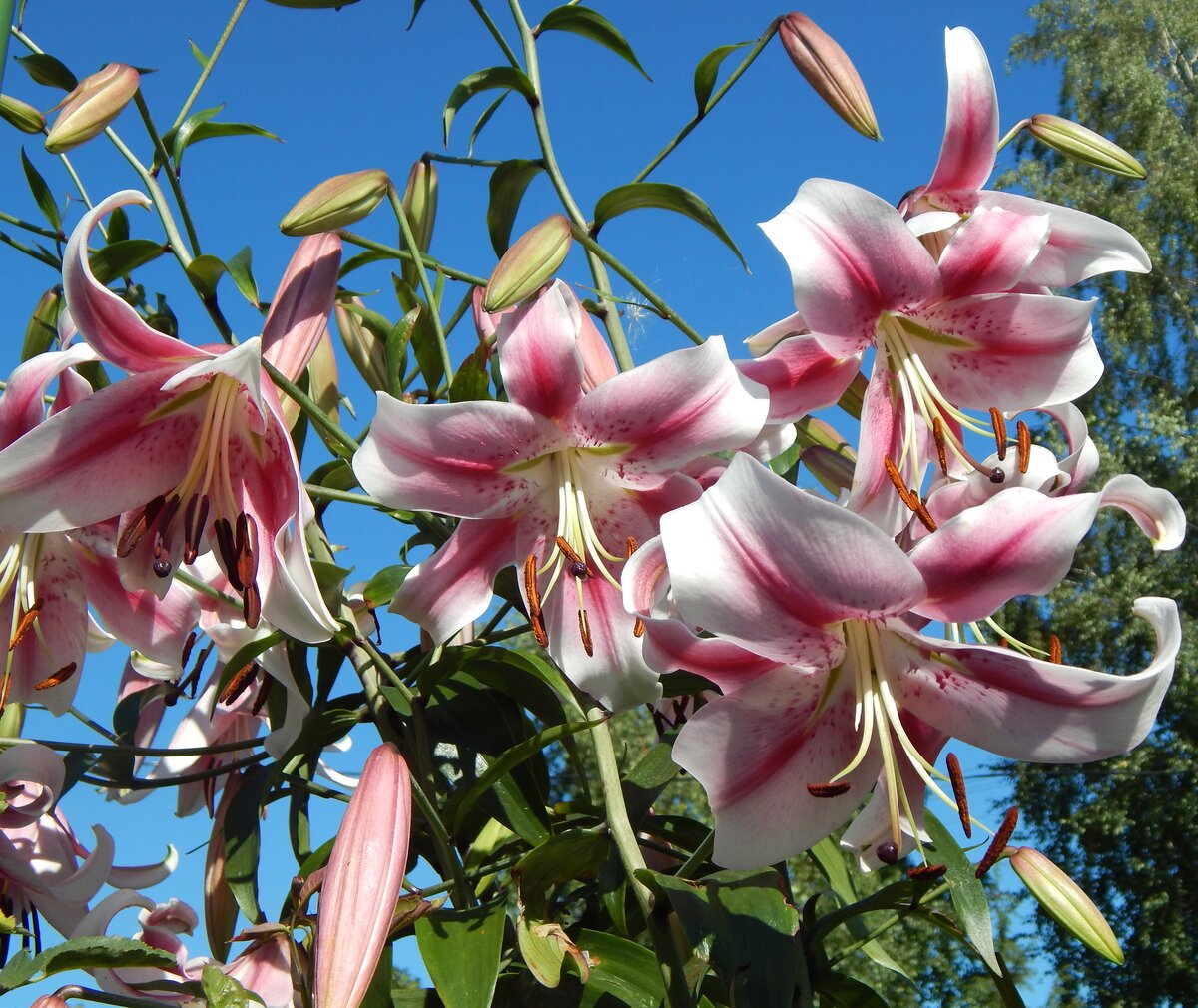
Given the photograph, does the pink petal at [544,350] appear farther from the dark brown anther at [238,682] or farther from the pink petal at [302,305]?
the dark brown anther at [238,682]

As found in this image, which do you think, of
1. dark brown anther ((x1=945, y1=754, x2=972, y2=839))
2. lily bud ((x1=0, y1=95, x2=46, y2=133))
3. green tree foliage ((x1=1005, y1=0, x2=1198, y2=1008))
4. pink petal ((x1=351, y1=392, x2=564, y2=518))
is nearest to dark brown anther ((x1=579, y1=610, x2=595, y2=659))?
pink petal ((x1=351, y1=392, x2=564, y2=518))

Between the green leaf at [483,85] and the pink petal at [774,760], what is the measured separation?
1.82ft

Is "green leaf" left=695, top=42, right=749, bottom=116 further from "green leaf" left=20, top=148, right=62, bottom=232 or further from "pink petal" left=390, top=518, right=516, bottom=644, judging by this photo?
"green leaf" left=20, top=148, right=62, bottom=232

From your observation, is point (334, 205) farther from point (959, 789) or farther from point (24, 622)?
point (959, 789)

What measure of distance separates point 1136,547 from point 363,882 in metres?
9.38

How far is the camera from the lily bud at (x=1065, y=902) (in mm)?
738

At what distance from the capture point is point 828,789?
0.70 m

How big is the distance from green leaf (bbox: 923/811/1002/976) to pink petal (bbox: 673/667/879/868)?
90 mm

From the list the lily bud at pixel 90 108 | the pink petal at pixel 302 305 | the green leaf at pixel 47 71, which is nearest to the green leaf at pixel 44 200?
the green leaf at pixel 47 71

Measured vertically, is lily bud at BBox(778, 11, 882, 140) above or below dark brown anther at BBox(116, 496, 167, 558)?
above

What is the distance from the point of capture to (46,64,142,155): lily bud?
2.93ft

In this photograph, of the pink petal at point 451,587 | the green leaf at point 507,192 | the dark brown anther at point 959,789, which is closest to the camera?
the dark brown anther at point 959,789

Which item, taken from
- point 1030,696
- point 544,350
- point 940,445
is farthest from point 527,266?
point 1030,696

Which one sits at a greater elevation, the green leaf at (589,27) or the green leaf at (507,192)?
the green leaf at (589,27)
